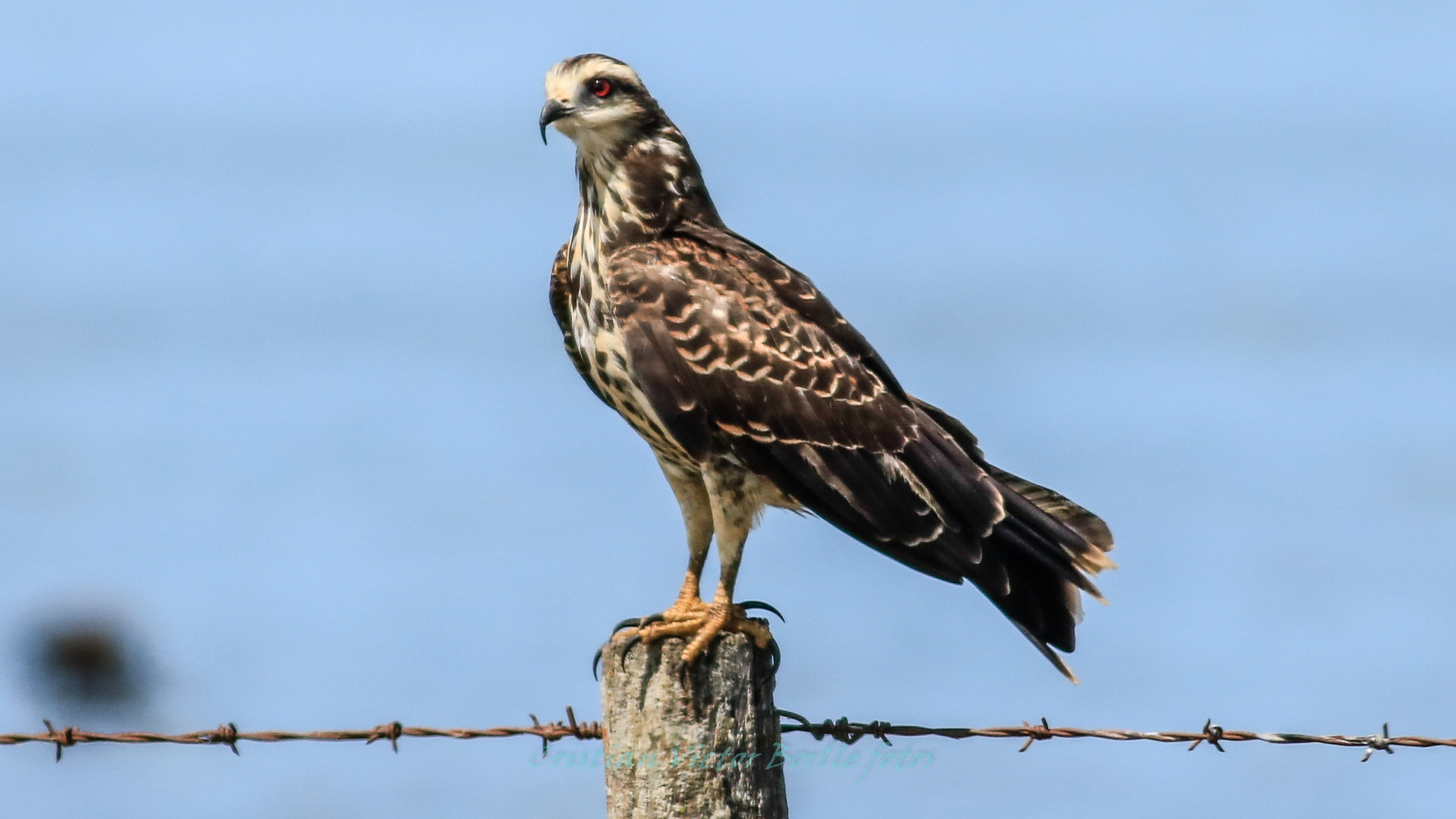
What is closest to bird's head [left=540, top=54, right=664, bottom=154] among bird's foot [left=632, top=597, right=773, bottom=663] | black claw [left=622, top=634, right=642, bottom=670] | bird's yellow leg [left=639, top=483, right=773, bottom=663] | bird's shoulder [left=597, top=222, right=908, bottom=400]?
bird's shoulder [left=597, top=222, right=908, bottom=400]

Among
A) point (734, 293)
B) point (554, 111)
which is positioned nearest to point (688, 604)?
point (734, 293)

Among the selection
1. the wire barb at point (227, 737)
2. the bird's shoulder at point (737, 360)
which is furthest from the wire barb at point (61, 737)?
the bird's shoulder at point (737, 360)

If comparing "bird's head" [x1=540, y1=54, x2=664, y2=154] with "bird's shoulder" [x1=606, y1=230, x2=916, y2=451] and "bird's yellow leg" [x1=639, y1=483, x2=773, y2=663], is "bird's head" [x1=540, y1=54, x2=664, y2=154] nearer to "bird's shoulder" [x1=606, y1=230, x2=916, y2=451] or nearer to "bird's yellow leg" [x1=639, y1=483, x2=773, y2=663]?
"bird's shoulder" [x1=606, y1=230, x2=916, y2=451]

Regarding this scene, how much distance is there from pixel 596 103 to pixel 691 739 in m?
2.71

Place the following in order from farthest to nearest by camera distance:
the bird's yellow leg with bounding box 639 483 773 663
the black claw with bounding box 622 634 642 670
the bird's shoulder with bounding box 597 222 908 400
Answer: the bird's shoulder with bounding box 597 222 908 400 → the bird's yellow leg with bounding box 639 483 773 663 → the black claw with bounding box 622 634 642 670

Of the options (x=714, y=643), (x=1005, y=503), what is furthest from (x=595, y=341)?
(x=714, y=643)

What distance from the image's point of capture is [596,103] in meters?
5.66

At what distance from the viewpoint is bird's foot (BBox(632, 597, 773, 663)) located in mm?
4512

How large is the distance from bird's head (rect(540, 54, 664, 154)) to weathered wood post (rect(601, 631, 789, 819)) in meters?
2.46

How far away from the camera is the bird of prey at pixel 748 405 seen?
510 centimetres

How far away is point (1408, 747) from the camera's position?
3986 millimetres

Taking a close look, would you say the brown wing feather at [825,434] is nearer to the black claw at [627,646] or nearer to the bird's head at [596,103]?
the bird's head at [596,103]

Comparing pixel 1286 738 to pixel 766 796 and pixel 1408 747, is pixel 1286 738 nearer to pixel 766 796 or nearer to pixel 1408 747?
pixel 1408 747

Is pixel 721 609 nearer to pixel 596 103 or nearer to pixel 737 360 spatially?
pixel 737 360
